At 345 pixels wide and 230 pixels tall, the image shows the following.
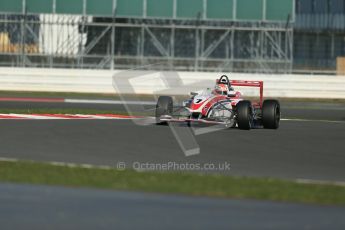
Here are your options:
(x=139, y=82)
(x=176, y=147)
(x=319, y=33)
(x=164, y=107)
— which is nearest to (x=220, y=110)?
(x=164, y=107)

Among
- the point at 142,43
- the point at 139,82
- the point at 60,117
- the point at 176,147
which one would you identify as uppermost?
the point at 142,43

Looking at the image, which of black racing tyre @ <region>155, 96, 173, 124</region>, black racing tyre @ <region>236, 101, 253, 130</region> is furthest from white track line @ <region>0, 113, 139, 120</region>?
black racing tyre @ <region>236, 101, 253, 130</region>

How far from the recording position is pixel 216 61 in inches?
1415

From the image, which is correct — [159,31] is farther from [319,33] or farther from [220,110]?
[220,110]

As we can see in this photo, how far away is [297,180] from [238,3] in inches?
1064

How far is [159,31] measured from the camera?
36375mm

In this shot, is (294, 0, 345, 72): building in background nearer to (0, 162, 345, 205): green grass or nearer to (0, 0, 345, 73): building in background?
(0, 0, 345, 73): building in background

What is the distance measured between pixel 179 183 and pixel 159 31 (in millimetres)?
27101

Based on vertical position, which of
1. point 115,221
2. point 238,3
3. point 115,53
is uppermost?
point 238,3

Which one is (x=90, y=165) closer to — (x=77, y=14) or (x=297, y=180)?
(x=297, y=180)

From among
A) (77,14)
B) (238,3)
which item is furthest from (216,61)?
(77,14)

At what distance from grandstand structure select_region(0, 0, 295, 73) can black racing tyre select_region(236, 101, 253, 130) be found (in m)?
18.1

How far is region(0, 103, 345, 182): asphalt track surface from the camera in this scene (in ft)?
37.5

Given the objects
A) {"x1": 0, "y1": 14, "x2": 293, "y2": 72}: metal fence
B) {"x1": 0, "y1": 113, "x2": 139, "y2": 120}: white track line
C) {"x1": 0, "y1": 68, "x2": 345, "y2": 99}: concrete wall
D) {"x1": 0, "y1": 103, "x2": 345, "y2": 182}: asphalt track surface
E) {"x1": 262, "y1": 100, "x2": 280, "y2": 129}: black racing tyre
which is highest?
{"x1": 0, "y1": 14, "x2": 293, "y2": 72}: metal fence
